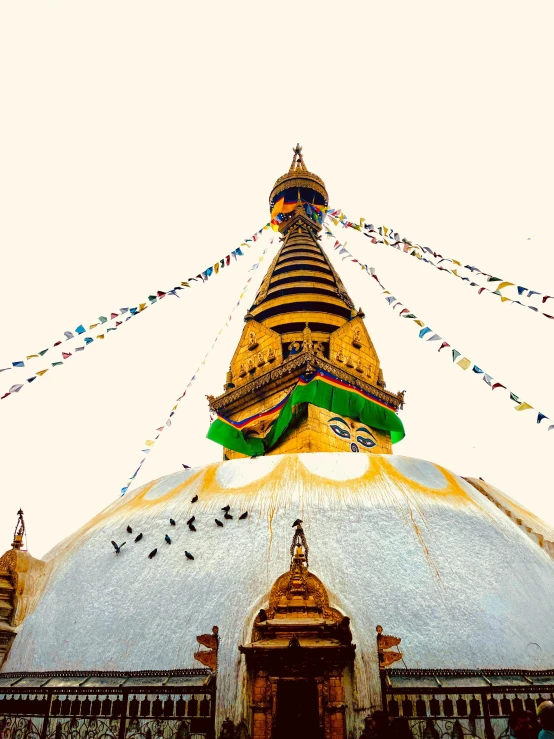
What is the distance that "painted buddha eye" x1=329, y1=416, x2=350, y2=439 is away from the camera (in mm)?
13656

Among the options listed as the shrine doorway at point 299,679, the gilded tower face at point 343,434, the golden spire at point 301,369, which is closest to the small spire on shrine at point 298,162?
the golden spire at point 301,369

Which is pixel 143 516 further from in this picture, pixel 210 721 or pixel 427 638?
pixel 427 638

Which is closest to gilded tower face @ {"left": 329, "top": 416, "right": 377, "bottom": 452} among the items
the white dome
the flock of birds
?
the white dome

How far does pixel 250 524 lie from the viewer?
283 inches

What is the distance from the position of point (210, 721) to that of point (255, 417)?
32.7ft

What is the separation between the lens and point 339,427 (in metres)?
13.8

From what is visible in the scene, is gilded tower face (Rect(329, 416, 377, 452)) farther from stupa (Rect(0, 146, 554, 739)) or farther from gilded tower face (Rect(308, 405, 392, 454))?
stupa (Rect(0, 146, 554, 739))

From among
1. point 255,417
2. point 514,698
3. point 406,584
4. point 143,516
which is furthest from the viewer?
point 255,417

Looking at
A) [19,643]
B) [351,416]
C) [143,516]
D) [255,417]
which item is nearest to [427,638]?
[143,516]

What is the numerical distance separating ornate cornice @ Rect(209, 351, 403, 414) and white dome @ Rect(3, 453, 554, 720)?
232 inches

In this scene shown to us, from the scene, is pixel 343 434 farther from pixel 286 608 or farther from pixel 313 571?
pixel 286 608

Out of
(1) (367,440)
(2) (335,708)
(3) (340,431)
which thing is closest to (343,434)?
(3) (340,431)

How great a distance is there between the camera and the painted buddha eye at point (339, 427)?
13.7m

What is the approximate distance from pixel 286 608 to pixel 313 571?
777 millimetres
